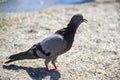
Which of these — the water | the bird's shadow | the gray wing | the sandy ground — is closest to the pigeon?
the gray wing

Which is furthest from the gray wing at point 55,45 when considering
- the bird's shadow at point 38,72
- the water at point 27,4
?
the water at point 27,4

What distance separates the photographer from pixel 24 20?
42.9 feet

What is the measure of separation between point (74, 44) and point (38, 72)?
2.51 metres

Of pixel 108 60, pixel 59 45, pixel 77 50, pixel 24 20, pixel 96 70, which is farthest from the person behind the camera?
pixel 24 20

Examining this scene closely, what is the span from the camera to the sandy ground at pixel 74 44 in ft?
27.5

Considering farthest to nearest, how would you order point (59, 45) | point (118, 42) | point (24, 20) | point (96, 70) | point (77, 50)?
1. point (24, 20)
2. point (118, 42)
3. point (77, 50)
4. point (96, 70)
5. point (59, 45)

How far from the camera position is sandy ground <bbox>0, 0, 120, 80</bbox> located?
8383 mm

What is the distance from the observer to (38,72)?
27.3 ft

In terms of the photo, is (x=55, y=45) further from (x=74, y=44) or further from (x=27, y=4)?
(x=27, y=4)

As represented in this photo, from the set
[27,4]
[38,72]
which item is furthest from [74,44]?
[27,4]

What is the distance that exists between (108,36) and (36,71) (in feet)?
12.9

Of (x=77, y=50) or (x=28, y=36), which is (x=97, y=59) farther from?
(x=28, y=36)

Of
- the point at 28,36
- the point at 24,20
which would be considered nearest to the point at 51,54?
the point at 28,36

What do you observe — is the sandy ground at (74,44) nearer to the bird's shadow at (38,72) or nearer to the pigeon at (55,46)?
the bird's shadow at (38,72)
